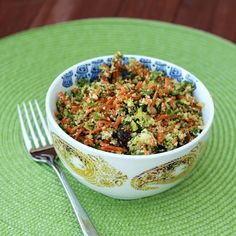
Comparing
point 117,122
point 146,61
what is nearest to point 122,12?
point 146,61

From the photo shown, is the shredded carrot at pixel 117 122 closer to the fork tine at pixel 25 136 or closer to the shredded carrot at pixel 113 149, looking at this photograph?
the shredded carrot at pixel 113 149

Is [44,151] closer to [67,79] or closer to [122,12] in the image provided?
[67,79]

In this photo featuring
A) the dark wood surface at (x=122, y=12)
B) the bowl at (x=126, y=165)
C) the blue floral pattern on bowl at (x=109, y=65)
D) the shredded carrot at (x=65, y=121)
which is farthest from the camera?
the dark wood surface at (x=122, y=12)

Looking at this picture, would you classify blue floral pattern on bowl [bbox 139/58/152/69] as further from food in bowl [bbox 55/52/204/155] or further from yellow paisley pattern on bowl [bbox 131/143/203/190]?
yellow paisley pattern on bowl [bbox 131/143/203/190]

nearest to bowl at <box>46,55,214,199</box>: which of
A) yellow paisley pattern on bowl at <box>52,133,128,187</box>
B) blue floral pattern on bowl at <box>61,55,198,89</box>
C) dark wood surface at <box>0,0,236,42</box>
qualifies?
yellow paisley pattern on bowl at <box>52,133,128,187</box>

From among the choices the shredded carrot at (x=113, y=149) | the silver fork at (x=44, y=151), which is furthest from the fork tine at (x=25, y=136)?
the shredded carrot at (x=113, y=149)

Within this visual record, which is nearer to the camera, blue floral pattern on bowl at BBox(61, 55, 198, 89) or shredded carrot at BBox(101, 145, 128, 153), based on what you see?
shredded carrot at BBox(101, 145, 128, 153)
